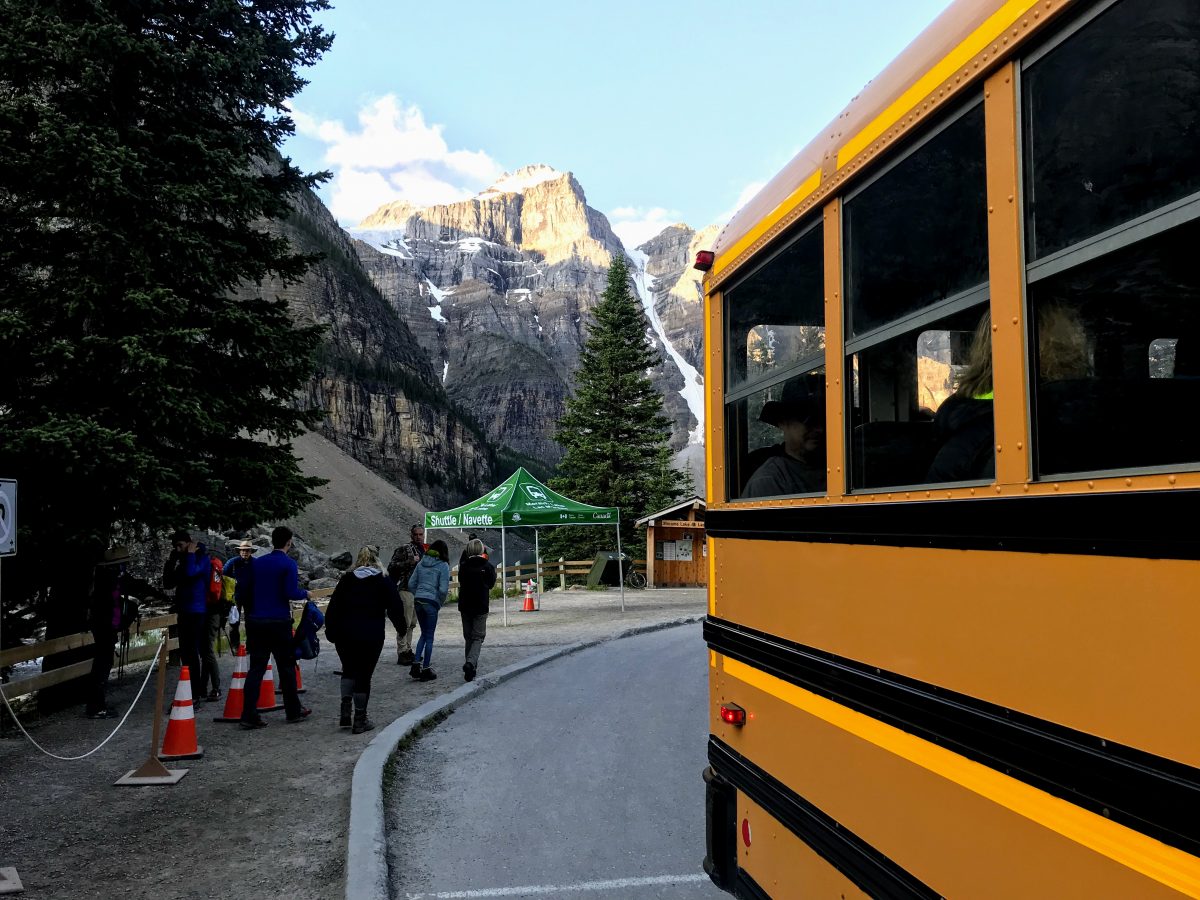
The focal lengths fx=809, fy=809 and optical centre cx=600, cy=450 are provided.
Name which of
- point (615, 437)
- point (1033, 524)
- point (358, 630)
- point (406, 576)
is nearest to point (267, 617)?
point (358, 630)

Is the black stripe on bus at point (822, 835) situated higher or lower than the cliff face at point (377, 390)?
lower

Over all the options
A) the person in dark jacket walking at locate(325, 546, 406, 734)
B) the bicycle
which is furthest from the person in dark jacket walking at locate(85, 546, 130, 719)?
the bicycle

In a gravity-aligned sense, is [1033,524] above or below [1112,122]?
below

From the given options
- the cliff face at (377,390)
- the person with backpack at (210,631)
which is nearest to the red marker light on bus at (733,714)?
the person with backpack at (210,631)

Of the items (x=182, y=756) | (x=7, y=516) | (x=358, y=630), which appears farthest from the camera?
(x=358, y=630)

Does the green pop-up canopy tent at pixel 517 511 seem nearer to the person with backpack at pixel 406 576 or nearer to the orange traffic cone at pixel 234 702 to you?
the person with backpack at pixel 406 576

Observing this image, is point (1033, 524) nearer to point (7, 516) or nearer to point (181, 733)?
point (7, 516)

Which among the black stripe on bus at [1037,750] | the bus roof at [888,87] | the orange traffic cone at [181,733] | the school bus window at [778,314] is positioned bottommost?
the orange traffic cone at [181,733]

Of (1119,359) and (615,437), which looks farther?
(615,437)

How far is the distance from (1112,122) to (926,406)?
84 centimetres

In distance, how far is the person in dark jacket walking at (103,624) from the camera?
813cm

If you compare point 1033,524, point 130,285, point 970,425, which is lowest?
point 1033,524

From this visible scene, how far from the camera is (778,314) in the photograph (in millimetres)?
3148

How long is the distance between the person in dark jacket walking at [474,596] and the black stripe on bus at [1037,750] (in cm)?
790
